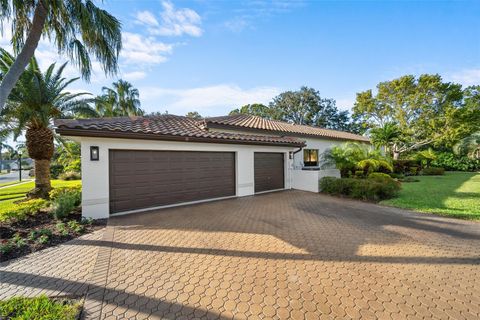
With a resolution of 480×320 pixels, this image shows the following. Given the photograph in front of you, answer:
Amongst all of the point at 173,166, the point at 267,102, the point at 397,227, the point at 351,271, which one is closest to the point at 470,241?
the point at 397,227

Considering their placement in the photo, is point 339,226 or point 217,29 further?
point 217,29

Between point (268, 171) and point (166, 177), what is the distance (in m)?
6.21

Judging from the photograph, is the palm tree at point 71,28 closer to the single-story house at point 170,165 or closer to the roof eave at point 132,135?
the roof eave at point 132,135

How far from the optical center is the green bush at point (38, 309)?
9.19 ft

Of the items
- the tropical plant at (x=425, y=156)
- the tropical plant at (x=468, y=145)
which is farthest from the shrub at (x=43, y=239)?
the tropical plant at (x=468, y=145)

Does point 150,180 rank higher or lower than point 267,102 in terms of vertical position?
lower

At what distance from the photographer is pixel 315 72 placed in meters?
16.3

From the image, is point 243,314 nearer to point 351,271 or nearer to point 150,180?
point 351,271

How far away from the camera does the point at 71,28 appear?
6148mm

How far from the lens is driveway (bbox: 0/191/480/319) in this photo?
9.93 ft

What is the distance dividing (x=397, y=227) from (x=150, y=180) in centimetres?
887

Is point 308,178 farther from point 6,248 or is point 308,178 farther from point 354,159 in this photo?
point 6,248

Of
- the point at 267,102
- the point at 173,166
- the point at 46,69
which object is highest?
the point at 267,102

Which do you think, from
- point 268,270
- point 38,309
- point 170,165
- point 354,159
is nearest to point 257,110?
point 354,159
